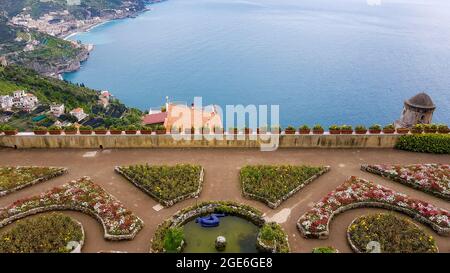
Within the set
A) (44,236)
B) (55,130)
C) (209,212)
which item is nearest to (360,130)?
(209,212)

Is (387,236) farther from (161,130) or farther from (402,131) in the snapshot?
(161,130)

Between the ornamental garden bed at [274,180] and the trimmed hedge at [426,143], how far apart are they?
7.76m

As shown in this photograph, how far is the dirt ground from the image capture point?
2041 cm

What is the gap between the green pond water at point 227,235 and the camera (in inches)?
782

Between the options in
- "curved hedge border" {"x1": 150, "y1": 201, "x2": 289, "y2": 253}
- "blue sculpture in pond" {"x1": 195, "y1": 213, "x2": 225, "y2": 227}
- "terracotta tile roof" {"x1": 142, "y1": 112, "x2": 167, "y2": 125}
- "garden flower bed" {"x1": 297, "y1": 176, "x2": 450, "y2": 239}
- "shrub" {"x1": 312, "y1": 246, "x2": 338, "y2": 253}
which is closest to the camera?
"shrub" {"x1": 312, "y1": 246, "x2": 338, "y2": 253}

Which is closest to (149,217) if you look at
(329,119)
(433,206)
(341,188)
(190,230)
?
(190,230)

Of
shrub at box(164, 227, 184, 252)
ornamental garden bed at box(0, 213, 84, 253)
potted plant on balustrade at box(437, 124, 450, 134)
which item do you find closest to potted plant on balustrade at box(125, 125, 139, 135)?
ornamental garden bed at box(0, 213, 84, 253)

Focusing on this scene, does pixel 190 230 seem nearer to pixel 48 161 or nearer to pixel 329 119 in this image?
pixel 48 161

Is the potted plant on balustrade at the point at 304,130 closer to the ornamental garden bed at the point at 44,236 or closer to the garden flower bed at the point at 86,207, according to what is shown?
the garden flower bed at the point at 86,207

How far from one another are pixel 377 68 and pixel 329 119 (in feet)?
204

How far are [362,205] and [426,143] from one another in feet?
33.0

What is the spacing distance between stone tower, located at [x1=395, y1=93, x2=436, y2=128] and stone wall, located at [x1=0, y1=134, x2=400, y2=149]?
186 inches

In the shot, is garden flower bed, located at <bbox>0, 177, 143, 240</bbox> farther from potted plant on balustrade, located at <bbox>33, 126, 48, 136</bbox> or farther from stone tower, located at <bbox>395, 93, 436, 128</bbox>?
stone tower, located at <bbox>395, 93, 436, 128</bbox>

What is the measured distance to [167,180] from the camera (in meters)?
24.2
